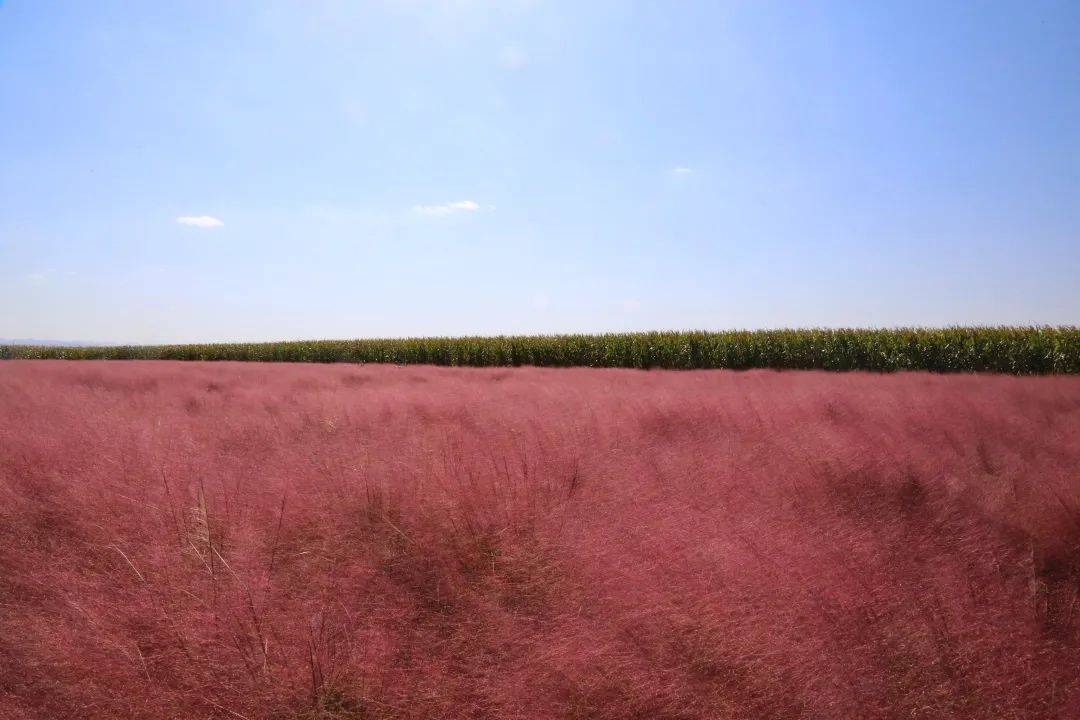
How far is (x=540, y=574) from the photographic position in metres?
2.32

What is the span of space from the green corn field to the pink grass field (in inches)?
496

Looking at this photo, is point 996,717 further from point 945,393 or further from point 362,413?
point 945,393

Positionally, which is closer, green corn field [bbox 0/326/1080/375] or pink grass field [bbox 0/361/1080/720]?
pink grass field [bbox 0/361/1080/720]

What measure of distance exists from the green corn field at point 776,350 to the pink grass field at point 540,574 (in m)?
12.6

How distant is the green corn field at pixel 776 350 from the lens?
13945 millimetres

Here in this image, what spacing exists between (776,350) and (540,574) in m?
16.7

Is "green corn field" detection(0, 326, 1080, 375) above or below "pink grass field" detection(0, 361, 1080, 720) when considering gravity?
above

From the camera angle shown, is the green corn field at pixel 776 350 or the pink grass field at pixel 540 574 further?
the green corn field at pixel 776 350

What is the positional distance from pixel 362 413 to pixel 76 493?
251 centimetres

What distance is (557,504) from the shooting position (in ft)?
9.80

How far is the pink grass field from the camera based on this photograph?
173 cm

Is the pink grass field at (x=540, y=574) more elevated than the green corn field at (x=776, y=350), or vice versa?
the green corn field at (x=776, y=350)

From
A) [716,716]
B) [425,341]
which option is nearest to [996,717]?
[716,716]

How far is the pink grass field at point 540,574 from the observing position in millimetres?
1727
